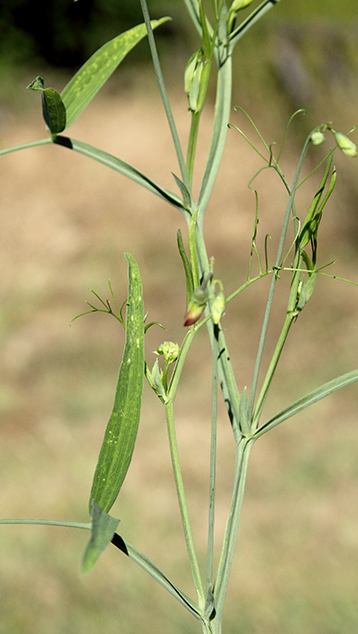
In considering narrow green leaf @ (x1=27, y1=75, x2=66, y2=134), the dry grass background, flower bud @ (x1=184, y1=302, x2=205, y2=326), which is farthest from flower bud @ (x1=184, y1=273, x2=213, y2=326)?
the dry grass background

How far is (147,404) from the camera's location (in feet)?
4.92

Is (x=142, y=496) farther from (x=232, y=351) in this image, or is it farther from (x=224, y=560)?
(x=224, y=560)

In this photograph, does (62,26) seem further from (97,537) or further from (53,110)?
(97,537)

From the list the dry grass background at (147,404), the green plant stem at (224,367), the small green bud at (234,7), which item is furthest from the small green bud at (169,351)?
the dry grass background at (147,404)

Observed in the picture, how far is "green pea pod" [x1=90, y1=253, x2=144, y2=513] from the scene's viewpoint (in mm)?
276

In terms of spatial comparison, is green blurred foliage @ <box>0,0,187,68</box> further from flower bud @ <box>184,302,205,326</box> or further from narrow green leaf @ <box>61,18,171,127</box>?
flower bud @ <box>184,302,205,326</box>

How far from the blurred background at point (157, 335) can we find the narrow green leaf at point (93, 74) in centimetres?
98

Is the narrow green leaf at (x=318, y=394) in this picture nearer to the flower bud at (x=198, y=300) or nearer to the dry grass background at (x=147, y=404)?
the flower bud at (x=198, y=300)

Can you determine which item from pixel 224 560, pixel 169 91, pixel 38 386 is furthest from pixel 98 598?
pixel 169 91

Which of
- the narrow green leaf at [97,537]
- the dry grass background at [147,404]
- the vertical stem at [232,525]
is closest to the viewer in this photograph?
the narrow green leaf at [97,537]

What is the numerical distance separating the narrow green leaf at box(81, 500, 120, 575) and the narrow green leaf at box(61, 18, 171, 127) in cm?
18

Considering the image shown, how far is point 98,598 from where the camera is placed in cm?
109

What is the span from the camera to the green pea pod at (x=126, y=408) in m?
0.28

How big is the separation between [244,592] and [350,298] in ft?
3.22
